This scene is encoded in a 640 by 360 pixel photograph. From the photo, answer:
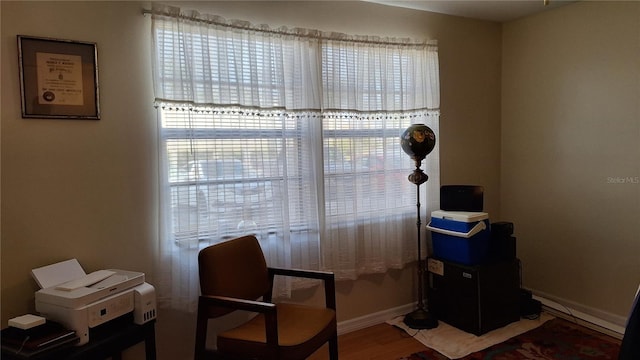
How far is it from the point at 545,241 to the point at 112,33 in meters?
3.49

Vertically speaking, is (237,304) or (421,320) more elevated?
(237,304)

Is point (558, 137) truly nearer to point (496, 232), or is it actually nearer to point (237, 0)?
point (496, 232)

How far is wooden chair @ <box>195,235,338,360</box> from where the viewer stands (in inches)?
74.5

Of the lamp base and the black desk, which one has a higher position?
the black desk

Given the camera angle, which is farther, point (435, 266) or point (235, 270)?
point (435, 266)

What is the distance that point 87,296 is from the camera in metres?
1.75

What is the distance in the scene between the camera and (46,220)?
204 centimetres

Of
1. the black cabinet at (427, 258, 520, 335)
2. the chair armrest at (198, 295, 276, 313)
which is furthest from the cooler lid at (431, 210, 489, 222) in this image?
the chair armrest at (198, 295, 276, 313)

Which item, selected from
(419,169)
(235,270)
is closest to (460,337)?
(419,169)

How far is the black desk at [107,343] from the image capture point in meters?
1.60

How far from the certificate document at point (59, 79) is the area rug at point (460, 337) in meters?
2.58

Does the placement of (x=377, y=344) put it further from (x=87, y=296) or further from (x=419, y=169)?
(x=87, y=296)

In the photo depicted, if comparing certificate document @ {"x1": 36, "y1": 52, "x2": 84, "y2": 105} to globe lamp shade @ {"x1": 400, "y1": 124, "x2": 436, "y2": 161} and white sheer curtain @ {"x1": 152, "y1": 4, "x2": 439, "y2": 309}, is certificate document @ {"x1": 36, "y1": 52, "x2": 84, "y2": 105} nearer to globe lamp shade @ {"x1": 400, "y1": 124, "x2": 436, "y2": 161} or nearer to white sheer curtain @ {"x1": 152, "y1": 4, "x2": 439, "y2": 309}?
white sheer curtain @ {"x1": 152, "y1": 4, "x2": 439, "y2": 309}

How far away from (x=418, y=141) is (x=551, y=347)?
1621mm
